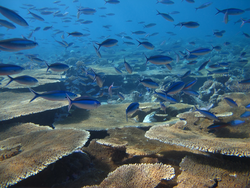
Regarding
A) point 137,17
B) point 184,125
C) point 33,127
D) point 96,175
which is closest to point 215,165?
point 184,125

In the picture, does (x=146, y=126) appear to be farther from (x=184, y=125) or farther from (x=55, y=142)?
(x=55, y=142)

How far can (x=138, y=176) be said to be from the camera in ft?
6.29

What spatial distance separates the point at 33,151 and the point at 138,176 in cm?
177

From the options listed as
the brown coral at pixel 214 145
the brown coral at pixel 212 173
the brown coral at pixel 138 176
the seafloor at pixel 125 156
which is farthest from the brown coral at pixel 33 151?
the brown coral at pixel 212 173

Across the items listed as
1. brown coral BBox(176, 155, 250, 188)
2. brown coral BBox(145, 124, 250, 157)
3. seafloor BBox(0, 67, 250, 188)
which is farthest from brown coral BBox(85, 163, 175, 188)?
brown coral BBox(145, 124, 250, 157)

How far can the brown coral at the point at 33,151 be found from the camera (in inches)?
69.6

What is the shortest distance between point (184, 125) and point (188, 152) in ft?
2.46

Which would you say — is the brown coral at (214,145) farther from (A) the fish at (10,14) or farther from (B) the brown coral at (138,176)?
(A) the fish at (10,14)

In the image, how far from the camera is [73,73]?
9883mm

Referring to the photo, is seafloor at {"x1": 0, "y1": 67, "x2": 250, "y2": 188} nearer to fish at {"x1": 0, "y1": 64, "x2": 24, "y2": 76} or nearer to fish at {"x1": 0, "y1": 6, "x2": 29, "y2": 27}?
fish at {"x1": 0, "y1": 64, "x2": 24, "y2": 76}

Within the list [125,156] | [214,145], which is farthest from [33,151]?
[214,145]

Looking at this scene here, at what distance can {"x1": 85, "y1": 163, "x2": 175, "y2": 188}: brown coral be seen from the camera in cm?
179

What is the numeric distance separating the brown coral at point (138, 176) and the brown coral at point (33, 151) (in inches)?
32.9

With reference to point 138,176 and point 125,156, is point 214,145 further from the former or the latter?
Answer: point 125,156
